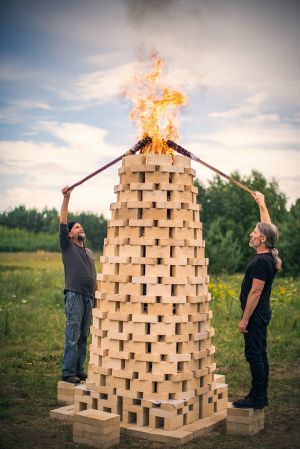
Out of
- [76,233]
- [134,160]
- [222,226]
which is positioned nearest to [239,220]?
[222,226]

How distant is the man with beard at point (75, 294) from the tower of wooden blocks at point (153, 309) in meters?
0.99

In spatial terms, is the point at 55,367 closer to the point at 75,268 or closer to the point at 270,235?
the point at 75,268

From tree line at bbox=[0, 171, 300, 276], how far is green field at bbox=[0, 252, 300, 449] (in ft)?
37.3

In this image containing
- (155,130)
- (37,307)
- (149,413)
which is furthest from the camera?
(37,307)

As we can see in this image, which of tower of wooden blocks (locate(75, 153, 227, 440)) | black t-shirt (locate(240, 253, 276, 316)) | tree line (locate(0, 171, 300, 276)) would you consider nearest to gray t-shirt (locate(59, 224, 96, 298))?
tower of wooden blocks (locate(75, 153, 227, 440))

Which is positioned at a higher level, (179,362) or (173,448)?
(179,362)

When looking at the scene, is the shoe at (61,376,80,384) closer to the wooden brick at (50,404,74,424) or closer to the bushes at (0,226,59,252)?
the wooden brick at (50,404,74,424)

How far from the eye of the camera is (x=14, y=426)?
582 cm

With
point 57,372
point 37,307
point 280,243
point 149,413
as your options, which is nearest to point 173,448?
point 149,413

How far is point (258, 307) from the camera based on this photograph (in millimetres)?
5512

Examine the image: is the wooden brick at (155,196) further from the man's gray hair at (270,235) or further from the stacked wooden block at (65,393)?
the stacked wooden block at (65,393)

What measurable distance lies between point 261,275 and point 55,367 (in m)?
4.48

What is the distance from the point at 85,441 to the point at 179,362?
4.21 ft

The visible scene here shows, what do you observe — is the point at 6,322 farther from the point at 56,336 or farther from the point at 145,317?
the point at 145,317
